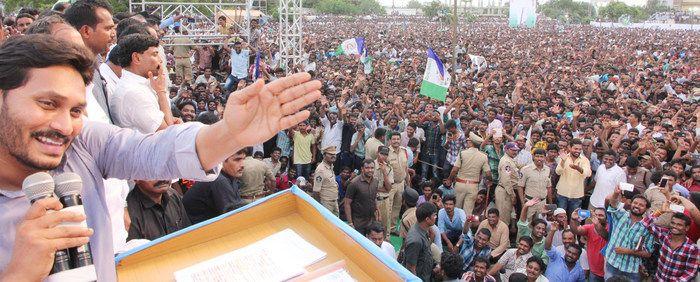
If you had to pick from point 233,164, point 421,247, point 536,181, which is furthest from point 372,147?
point 233,164

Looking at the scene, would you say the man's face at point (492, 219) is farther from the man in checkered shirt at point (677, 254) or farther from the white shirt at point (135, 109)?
the white shirt at point (135, 109)

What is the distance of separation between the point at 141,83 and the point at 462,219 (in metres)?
3.68

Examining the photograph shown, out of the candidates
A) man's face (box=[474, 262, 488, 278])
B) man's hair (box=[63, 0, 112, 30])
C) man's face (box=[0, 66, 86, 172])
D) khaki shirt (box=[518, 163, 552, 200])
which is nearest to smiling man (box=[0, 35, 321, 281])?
man's face (box=[0, 66, 86, 172])

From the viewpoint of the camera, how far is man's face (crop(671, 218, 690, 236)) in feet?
13.9

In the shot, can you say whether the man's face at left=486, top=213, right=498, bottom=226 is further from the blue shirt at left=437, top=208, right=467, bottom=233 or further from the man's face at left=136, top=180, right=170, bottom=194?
the man's face at left=136, top=180, right=170, bottom=194

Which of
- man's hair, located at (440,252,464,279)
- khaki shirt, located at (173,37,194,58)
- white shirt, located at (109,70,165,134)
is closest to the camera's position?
white shirt, located at (109,70,165,134)

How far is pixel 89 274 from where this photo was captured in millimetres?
978

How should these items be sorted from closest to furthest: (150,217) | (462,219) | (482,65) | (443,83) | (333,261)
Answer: (333,261)
(150,217)
(462,219)
(443,83)
(482,65)

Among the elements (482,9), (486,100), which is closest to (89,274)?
(486,100)

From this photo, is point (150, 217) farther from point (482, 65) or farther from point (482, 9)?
point (482, 9)

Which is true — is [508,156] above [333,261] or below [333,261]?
below

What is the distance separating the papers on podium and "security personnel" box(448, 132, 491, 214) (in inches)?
201

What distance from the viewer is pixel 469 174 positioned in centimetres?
630

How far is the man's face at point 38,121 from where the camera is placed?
1080 mm
